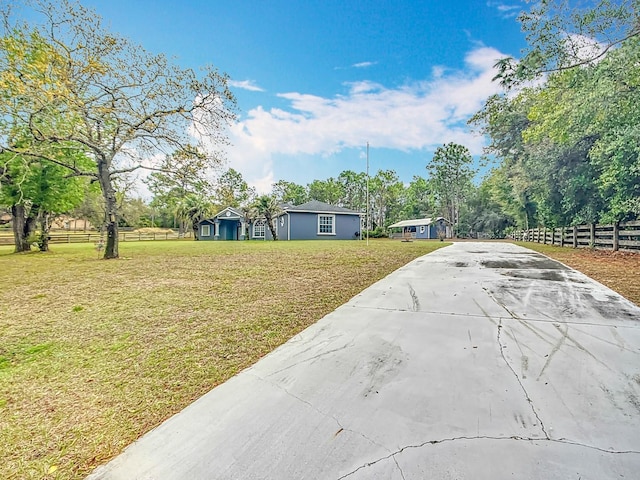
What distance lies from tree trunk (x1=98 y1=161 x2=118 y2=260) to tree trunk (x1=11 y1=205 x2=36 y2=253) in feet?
20.2

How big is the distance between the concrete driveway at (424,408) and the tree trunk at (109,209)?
9945 mm

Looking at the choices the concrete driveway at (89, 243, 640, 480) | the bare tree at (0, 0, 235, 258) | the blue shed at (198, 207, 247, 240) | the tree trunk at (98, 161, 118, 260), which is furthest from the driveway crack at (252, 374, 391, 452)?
the blue shed at (198, 207, 247, 240)

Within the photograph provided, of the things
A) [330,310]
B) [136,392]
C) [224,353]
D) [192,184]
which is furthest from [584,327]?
[192,184]

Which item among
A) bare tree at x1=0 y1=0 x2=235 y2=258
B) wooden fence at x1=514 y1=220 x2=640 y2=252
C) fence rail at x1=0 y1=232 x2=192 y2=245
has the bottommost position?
fence rail at x1=0 y1=232 x2=192 y2=245

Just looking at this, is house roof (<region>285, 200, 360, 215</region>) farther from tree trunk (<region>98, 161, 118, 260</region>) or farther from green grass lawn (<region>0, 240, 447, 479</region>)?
green grass lawn (<region>0, 240, 447, 479</region>)

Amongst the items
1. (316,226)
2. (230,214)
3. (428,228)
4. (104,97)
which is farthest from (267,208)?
(428,228)

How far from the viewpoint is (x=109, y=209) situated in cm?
1055

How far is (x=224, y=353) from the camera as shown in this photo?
2836mm

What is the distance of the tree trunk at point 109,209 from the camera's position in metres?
10.5

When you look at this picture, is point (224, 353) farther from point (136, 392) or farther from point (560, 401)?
point (560, 401)

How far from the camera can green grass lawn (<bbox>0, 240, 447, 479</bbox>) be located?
1.76 metres

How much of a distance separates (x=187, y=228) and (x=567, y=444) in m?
45.0

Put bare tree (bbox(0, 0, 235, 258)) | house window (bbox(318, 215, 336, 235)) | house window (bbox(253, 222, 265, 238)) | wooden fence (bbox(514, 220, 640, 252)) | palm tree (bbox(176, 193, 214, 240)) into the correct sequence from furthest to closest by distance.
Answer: palm tree (bbox(176, 193, 214, 240))
house window (bbox(253, 222, 265, 238))
house window (bbox(318, 215, 336, 235))
wooden fence (bbox(514, 220, 640, 252))
bare tree (bbox(0, 0, 235, 258))

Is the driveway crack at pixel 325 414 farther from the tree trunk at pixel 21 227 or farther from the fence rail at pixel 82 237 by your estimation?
the fence rail at pixel 82 237
